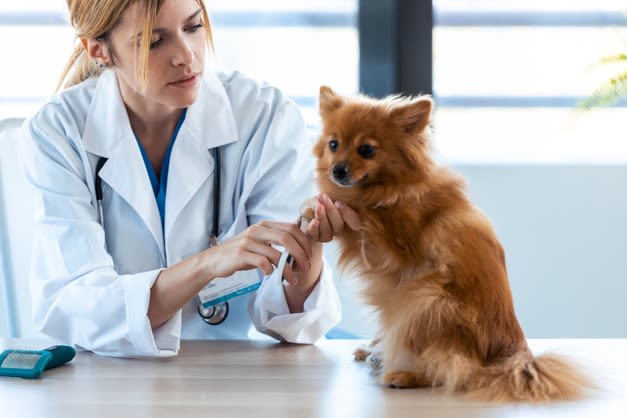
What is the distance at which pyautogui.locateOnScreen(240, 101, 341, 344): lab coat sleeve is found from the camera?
1.80 meters

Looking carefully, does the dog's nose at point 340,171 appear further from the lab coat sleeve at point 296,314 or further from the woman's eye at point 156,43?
the woman's eye at point 156,43

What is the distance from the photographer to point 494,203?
3555 millimetres

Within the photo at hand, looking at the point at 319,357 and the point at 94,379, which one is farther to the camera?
the point at 319,357

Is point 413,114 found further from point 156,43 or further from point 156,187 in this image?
point 156,187

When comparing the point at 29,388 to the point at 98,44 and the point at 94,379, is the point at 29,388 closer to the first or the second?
the point at 94,379

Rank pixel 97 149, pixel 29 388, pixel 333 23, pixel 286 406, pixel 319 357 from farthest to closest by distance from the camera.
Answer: pixel 333 23
pixel 97 149
pixel 319 357
pixel 29 388
pixel 286 406

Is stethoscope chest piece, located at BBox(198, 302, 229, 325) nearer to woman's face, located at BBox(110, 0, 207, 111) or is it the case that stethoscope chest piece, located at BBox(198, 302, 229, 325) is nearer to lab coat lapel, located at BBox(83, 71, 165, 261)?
lab coat lapel, located at BBox(83, 71, 165, 261)

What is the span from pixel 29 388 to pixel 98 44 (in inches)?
34.9

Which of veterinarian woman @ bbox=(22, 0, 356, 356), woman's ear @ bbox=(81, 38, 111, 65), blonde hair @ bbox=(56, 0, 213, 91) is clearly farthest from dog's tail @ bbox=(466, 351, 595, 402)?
woman's ear @ bbox=(81, 38, 111, 65)

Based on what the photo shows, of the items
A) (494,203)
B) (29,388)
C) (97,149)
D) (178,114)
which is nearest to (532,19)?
(494,203)

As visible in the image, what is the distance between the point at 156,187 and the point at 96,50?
1.18 feet

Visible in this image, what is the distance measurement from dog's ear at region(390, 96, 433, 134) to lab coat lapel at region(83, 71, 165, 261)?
0.76 meters

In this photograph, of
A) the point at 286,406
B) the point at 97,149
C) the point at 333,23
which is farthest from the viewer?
the point at 333,23

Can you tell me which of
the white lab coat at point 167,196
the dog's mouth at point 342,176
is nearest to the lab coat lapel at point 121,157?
the white lab coat at point 167,196
